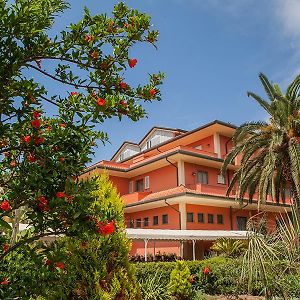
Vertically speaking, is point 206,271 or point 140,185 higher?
point 140,185

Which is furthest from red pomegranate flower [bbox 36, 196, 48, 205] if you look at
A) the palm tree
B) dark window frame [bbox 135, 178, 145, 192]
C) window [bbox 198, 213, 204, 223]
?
dark window frame [bbox 135, 178, 145, 192]

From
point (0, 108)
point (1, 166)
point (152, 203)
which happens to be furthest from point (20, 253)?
point (152, 203)

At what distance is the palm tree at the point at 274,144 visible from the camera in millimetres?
20172

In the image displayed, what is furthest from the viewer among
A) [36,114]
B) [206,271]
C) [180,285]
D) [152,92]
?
[206,271]

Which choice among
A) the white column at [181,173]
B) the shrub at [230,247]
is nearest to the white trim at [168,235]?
the shrub at [230,247]

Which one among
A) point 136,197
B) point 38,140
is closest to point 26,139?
point 38,140

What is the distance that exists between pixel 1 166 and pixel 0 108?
85 cm

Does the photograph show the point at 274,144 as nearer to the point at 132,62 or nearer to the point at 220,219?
the point at 220,219

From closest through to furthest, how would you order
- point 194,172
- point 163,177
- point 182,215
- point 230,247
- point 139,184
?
point 230,247 → point 182,215 → point 194,172 → point 163,177 → point 139,184

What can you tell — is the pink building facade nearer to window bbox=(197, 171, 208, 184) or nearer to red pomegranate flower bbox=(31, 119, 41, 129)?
window bbox=(197, 171, 208, 184)

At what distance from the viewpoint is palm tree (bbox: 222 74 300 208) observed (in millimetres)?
20172

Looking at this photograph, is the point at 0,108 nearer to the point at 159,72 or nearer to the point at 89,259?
the point at 159,72

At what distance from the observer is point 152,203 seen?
32969 mm

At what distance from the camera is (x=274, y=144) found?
2019 centimetres
